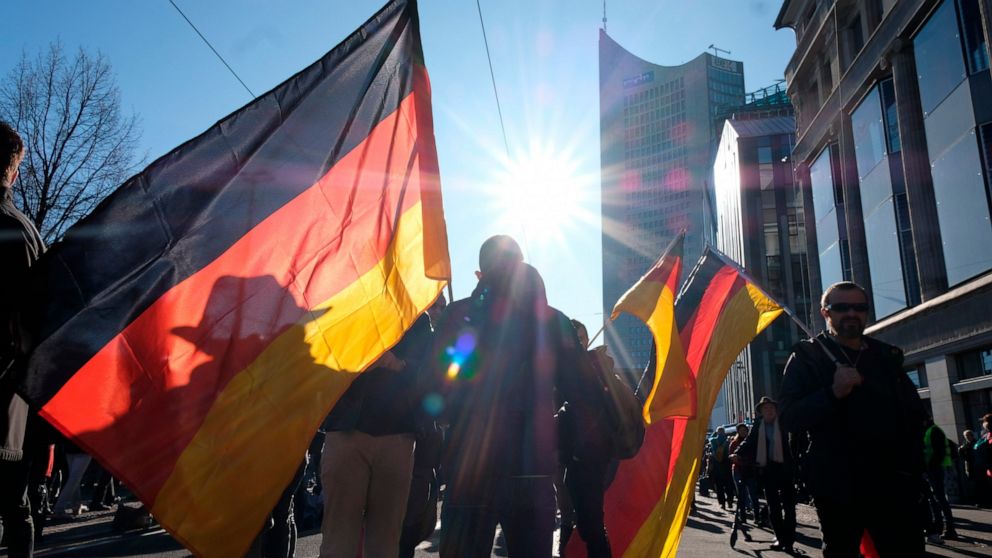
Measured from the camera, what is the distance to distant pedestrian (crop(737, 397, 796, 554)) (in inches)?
346

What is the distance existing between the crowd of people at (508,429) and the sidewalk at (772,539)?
449cm

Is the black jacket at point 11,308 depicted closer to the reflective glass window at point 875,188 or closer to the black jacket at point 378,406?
the black jacket at point 378,406

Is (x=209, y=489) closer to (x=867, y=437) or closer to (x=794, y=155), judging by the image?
(x=867, y=437)

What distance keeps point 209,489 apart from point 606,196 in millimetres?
171997

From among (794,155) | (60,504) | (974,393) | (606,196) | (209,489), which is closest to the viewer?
(209,489)

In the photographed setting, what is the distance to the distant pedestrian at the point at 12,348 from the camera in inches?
114

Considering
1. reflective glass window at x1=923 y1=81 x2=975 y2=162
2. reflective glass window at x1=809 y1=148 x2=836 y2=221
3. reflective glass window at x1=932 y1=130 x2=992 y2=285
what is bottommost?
reflective glass window at x1=932 y1=130 x2=992 y2=285

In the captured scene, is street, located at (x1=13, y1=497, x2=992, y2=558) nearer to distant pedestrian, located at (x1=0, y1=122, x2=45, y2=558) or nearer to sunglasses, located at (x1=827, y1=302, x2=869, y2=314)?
distant pedestrian, located at (x1=0, y1=122, x2=45, y2=558)

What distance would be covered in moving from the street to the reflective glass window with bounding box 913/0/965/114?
1084cm

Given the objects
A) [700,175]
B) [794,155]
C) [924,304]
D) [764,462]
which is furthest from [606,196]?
[764,462]

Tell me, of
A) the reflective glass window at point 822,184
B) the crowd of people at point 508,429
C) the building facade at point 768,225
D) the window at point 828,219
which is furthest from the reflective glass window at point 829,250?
the building facade at point 768,225

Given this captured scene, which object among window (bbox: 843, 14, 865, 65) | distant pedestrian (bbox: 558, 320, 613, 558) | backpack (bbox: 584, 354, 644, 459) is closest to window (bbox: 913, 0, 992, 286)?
window (bbox: 843, 14, 865, 65)

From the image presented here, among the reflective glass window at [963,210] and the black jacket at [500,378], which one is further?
the reflective glass window at [963,210]

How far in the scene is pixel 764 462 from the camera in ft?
30.7
